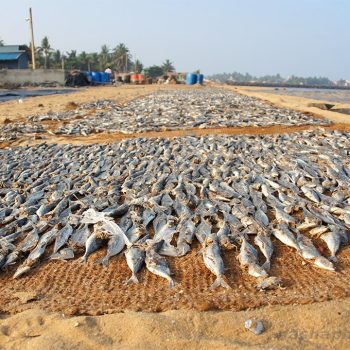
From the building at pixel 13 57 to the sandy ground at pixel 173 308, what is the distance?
5039cm

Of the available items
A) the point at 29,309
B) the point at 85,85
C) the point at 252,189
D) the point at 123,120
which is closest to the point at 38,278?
the point at 29,309

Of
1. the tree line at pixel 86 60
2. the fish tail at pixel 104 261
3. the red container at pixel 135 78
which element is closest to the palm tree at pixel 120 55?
the tree line at pixel 86 60

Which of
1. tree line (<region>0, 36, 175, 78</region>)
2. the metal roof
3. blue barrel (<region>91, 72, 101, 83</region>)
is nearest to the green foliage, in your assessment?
tree line (<region>0, 36, 175, 78</region>)

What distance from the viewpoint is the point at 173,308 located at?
380 centimetres

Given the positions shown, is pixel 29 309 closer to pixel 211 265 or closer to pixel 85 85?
pixel 211 265

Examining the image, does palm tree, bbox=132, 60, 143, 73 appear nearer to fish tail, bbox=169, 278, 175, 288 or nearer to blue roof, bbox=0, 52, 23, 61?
blue roof, bbox=0, 52, 23, 61

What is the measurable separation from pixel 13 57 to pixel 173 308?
51743 millimetres

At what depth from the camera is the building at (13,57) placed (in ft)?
161

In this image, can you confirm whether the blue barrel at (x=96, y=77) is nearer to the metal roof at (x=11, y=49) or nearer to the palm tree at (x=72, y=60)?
the metal roof at (x=11, y=49)

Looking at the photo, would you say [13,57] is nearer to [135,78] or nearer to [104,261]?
[135,78]

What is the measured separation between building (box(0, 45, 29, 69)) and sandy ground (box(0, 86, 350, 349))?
5039 centimetres

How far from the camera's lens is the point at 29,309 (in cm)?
387

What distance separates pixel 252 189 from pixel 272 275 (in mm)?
2616

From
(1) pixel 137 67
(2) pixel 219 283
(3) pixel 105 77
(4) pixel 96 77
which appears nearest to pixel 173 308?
(2) pixel 219 283
